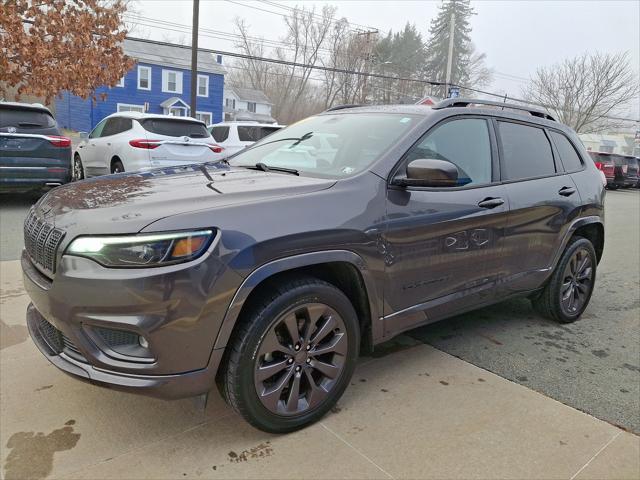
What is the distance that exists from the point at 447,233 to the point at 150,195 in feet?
5.64

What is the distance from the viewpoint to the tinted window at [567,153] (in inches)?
172

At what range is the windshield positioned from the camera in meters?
3.11

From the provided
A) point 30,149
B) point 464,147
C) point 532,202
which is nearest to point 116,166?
point 30,149

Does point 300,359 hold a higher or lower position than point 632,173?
lower

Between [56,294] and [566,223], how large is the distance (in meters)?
3.68

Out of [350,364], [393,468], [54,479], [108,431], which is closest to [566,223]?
[350,364]

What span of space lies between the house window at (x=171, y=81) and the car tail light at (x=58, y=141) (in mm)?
30449

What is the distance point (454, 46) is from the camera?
5638cm

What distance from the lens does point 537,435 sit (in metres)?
2.78

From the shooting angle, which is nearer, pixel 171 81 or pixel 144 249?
pixel 144 249

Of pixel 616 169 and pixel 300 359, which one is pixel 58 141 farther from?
pixel 616 169

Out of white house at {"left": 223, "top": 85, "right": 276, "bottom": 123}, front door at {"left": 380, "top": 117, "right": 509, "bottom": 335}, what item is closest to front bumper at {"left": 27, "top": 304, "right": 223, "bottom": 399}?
front door at {"left": 380, "top": 117, "right": 509, "bottom": 335}

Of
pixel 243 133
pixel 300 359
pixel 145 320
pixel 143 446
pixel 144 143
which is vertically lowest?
pixel 143 446

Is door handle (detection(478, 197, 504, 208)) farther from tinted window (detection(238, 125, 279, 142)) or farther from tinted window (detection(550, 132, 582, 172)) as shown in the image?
tinted window (detection(238, 125, 279, 142))
